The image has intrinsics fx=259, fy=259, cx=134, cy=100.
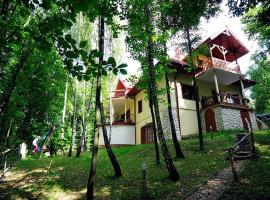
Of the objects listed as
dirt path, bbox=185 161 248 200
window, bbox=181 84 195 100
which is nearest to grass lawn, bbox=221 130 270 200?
dirt path, bbox=185 161 248 200

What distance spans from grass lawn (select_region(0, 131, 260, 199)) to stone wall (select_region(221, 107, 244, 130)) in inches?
233

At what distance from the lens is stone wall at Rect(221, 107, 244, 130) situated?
23.3 m

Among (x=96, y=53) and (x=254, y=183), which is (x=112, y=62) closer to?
(x=96, y=53)

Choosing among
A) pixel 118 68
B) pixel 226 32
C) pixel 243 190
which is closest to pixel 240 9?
pixel 243 190

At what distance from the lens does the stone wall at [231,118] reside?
76.5 ft

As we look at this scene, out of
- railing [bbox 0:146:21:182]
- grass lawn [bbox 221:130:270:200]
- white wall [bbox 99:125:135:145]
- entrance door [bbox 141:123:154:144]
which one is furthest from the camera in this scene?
white wall [bbox 99:125:135:145]

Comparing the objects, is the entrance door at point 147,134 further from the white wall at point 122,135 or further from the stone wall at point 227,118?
the stone wall at point 227,118

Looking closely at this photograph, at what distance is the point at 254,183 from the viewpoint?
8.91 m

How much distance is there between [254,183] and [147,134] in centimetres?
1809

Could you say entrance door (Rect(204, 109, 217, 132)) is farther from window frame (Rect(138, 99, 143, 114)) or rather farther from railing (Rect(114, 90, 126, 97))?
railing (Rect(114, 90, 126, 97))

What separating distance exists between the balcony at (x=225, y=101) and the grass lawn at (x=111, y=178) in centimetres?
695

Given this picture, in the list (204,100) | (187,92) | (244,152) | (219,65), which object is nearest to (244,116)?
(204,100)

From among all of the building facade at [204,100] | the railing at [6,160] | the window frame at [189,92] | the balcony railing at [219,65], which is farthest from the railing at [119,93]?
the railing at [6,160]

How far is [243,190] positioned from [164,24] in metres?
10.8
